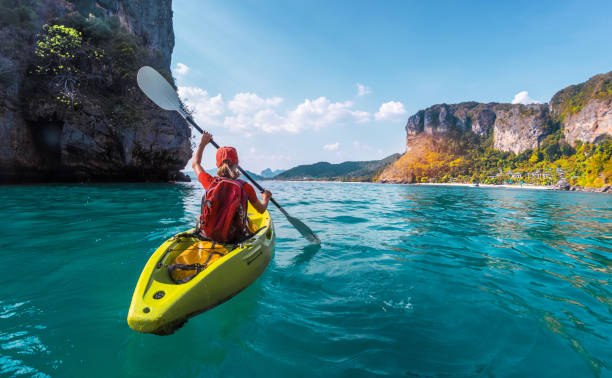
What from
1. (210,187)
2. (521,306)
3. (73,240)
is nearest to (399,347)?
(521,306)

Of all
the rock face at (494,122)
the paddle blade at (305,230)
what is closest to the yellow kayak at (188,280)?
the paddle blade at (305,230)

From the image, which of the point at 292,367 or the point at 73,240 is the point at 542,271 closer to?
the point at 292,367

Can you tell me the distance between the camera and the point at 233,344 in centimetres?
232

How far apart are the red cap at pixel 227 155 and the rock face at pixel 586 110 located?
483ft

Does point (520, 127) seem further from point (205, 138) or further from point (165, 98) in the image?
point (205, 138)

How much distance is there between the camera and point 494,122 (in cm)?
15038

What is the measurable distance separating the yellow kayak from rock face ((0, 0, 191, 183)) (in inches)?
928

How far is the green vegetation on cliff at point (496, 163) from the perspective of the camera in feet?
232

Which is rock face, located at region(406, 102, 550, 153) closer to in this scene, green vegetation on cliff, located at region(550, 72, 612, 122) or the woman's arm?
green vegetation on cliff, located at region(550, 72, 612, 122)

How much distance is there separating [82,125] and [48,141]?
3946 mm

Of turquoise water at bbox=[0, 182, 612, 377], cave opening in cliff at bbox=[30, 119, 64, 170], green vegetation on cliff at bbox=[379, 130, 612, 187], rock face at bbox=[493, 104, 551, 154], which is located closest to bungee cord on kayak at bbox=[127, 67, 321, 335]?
turquoise water at bbox=[0, 182, 612, 377]

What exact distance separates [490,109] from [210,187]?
677 ft

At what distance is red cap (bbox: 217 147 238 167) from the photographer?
3.50 m

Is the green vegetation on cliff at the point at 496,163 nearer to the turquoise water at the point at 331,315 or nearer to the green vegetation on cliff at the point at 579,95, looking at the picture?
the green vegetation on cliff at the point at 579,95
